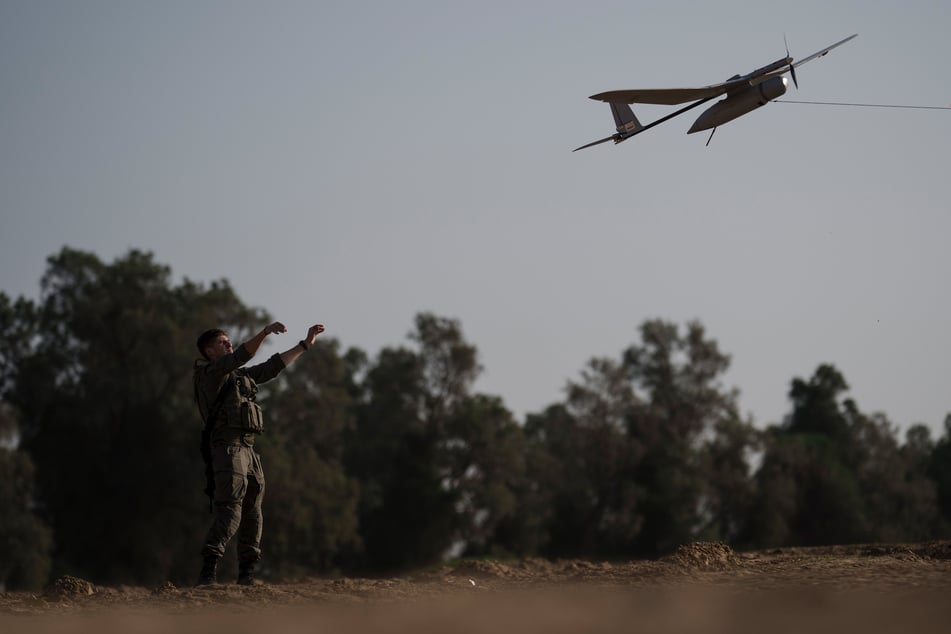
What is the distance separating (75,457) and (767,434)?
3247 centimetres

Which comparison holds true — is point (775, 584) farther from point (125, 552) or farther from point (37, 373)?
point (37, 373)

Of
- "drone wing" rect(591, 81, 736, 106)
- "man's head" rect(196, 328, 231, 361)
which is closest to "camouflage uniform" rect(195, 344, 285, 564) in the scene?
"man's head" rect(196, 328, 231, 361)

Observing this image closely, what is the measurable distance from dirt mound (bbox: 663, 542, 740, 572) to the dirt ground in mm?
20

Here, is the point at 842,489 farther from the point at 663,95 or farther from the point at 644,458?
the point at 663,95

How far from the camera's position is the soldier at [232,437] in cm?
1114

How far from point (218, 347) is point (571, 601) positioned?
14.3 ft

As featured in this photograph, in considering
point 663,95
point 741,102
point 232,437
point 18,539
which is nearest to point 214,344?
point 232,437

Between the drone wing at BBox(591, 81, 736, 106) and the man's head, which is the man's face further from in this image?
the drone wing at BBox(591, 81, 736, 106)

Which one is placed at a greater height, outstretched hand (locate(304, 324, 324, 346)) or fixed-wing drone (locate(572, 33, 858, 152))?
fixed-wing drone (locate(572, 33, 858, 152))

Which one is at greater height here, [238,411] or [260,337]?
[260,337]

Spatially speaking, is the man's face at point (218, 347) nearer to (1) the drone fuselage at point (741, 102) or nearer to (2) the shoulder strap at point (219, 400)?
(2) the shoulder strap at point (219, 400)

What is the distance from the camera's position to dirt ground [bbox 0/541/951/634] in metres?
7.58

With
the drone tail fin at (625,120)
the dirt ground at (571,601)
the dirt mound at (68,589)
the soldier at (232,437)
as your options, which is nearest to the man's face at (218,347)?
the soldier at (232,437)

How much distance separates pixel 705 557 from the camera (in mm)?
11688
